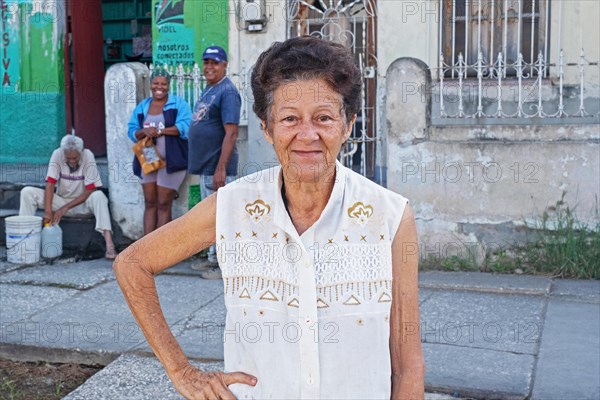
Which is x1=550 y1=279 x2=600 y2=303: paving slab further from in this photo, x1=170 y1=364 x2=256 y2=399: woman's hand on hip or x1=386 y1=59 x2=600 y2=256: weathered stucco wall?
x1=170 y1=364 x2=256 y2=399: woman's hand on hip

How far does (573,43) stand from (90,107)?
237 inches

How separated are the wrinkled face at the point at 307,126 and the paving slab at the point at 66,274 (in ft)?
15.6

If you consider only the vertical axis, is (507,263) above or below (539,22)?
below

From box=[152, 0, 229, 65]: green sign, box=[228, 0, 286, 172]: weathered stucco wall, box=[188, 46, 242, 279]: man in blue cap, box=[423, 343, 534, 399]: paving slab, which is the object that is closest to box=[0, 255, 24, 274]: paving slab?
box=[188, 46, 242, 279]: man in blue cap

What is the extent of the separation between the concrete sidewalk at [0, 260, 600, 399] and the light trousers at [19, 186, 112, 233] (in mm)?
652

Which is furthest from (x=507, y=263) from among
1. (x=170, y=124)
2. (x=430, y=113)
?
(x=170, y=124)

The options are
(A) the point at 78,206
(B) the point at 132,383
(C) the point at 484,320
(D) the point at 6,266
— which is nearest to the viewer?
(B) the point at 132,383

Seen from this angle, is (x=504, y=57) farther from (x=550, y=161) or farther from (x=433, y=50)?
(x=550, y=161)

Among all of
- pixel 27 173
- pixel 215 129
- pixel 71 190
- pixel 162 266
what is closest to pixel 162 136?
pixel 215 129

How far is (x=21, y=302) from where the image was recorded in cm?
621

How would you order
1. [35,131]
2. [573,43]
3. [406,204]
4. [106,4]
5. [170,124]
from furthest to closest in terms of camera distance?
[106,4], [35,131], [573,43], [170,124], [406,204]

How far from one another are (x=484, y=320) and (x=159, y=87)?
3.67m

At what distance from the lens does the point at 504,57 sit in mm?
8008

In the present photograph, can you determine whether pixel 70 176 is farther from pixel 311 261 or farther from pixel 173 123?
pixel 311 261
